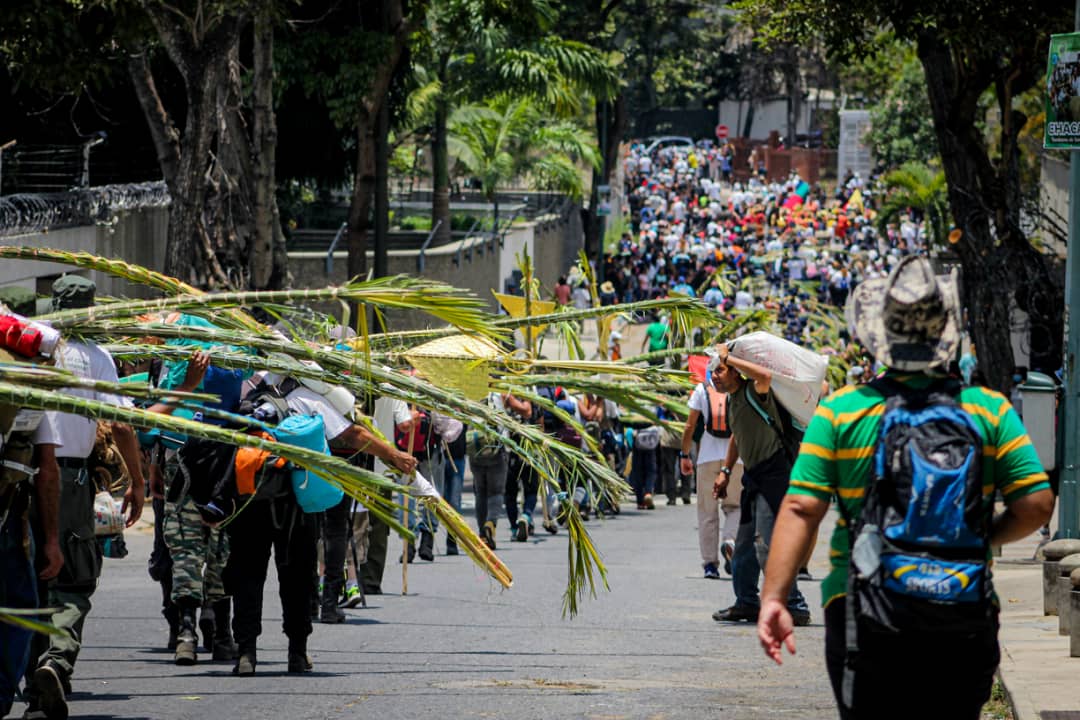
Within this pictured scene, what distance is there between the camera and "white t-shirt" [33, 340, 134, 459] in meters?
6.35

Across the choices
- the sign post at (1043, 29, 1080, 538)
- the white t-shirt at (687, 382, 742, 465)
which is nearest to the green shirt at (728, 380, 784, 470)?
the white t-shirt at (687, 382, 742, 465)

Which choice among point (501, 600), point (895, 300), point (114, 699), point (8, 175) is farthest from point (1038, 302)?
point (895, 300)

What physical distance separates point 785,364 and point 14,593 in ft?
15.1

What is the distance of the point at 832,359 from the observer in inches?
726

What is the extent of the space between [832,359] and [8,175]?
10.7 meters

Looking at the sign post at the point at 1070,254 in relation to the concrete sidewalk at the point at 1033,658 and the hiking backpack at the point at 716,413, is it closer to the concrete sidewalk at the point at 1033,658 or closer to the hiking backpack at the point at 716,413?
the concrete sidewalk at the point at 1033,658

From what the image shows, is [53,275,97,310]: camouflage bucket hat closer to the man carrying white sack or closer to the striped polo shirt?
the man carrying white sack

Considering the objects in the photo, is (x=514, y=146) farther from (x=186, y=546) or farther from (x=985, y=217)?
(x=186, y=546)

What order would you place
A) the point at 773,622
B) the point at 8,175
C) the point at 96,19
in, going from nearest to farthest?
the point at 773,622, the point at 96,19, the point at 8,175

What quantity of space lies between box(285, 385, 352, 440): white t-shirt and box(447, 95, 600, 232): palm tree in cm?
3110

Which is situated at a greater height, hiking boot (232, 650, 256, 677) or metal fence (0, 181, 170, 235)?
metal fence (0, 181, 170, 235)

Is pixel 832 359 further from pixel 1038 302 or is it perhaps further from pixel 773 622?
pixel 773 622

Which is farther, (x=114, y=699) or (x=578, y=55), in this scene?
(x=578, y=55)

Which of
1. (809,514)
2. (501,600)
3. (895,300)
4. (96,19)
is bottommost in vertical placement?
(501,600)
